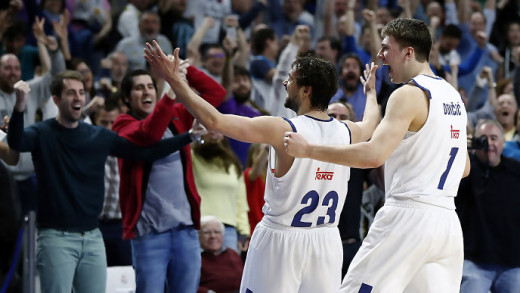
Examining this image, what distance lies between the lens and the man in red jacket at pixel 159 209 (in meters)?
7.14

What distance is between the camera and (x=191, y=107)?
5.18m

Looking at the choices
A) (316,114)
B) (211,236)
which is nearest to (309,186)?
(316,114)

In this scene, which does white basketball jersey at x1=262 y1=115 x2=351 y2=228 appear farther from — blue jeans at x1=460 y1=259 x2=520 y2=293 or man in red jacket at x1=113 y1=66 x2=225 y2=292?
blue jeans at x1=460 y1=259 x2=520 y2=293

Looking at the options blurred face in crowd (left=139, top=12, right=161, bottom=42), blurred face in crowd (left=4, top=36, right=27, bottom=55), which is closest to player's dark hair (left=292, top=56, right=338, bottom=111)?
blurred face in crowd (left=4, top=36, right=27, bottom=55)

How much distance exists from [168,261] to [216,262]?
1.10 metres

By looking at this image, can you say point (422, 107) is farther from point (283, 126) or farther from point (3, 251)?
point (3, 251)

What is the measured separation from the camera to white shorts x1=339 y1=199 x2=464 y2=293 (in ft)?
17.0

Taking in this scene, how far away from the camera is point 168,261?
287 inches

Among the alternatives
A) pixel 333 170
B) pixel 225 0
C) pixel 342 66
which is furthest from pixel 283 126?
pixel 225 0

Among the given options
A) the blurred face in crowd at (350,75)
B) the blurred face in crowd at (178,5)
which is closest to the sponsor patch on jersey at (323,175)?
the blurred face in crowd at (350,75)

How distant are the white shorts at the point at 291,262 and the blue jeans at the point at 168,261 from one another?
5.72 feet

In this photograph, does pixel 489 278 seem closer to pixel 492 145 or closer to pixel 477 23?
pixel 492 145

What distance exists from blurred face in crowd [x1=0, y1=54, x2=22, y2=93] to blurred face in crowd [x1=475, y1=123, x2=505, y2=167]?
5.04m

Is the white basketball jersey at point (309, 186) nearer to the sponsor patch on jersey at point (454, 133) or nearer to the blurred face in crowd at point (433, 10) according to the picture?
the sponsor patch on jersey at point (454, 133)
